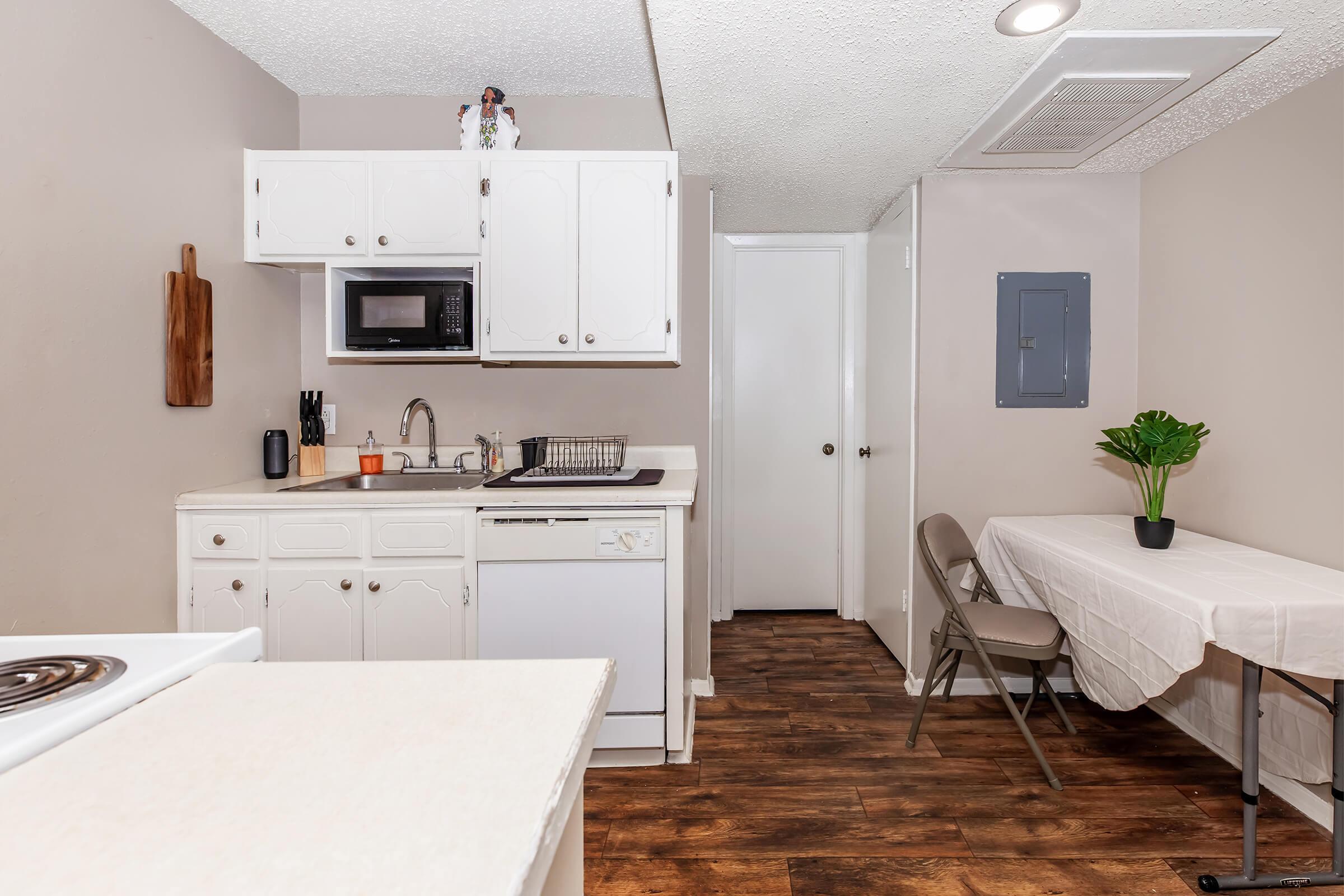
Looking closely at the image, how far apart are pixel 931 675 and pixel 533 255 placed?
7.13 ft

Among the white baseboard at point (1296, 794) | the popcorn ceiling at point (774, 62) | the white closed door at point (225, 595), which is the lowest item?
the white baseboard at point (1296, 794)

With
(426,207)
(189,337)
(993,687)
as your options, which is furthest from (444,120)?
(993,687)

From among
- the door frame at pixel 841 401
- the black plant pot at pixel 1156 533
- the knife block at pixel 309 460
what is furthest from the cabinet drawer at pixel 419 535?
the black plant pot at pixel 1156 533

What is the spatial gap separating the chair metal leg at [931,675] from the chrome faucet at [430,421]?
6.90 feet

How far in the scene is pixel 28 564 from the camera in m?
1.77

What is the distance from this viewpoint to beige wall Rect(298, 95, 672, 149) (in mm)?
2900

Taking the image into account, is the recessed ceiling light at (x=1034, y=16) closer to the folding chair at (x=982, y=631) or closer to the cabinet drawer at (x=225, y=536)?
the folding chair at (x=982, y=631)

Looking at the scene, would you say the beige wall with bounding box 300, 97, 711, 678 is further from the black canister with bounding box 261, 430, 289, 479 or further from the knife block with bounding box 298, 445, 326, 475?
the black canister with bounding box 261, 430, 289, 479

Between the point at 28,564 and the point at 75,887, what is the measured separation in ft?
6.00

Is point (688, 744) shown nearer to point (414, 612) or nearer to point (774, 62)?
point (414, 612)

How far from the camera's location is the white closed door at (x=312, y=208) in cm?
260

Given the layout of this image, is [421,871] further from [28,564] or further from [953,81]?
[953,81]

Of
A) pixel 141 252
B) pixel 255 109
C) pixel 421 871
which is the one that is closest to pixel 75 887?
pixel 421 871

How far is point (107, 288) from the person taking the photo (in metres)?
1.97
